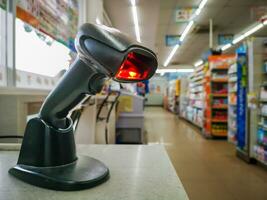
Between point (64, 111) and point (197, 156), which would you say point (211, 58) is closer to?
point (197, 156)

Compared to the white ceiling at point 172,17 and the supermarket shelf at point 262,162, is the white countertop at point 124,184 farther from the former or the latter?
the white ceiling at point 172,17

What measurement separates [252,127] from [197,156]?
3.27 feet

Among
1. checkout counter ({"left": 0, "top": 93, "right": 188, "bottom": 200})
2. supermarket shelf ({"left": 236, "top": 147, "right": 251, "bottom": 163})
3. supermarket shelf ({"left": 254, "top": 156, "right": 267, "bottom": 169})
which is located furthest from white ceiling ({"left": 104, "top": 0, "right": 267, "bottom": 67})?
checkout counter ({"left": 0, "top": 93, "right": 188, "bottom": 200})

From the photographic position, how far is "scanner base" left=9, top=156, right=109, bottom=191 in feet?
1.65

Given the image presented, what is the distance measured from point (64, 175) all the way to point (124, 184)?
0.46ft

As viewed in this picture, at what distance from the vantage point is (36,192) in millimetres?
488

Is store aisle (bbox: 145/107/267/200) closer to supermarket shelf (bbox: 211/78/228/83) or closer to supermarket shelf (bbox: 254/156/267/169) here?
supermarket shelf (bbox: 254/156/267/169)

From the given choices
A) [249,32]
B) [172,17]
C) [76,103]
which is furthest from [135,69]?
[249,32]

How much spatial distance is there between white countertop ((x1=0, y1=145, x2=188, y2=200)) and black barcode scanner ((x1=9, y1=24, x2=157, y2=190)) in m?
0.02

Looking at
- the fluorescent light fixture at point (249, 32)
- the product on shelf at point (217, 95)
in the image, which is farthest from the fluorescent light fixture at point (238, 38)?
the product on shelf at point (217, 95)

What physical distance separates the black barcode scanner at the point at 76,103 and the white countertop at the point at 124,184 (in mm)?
23

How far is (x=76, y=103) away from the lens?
579 millimetres

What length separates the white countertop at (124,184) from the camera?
1.56 ft

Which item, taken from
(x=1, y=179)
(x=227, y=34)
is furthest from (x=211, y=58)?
(x=1, y=179)
